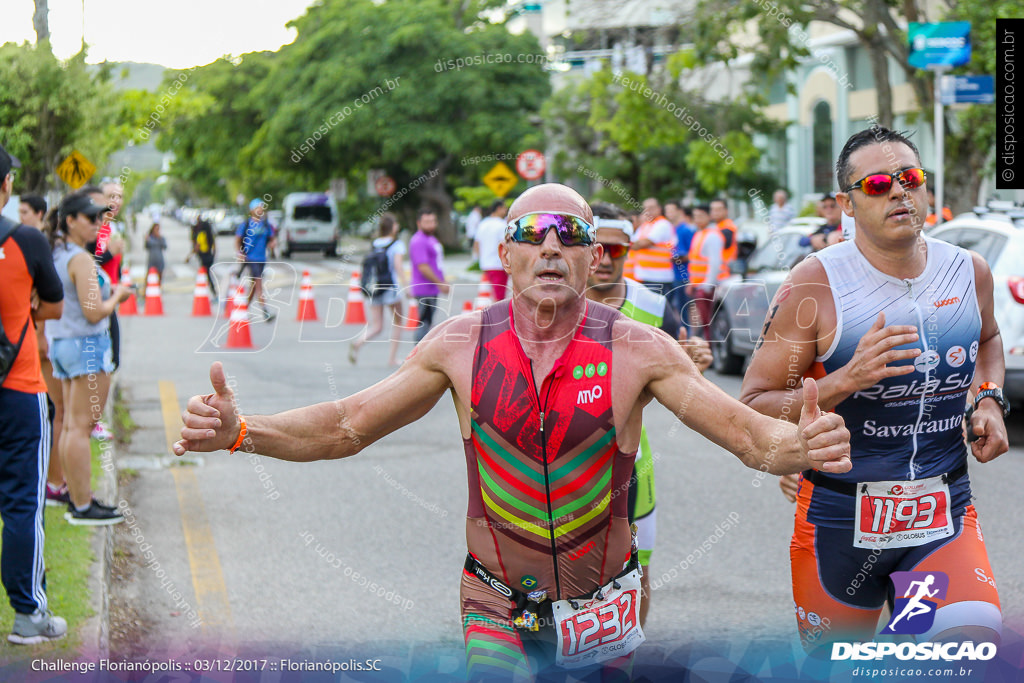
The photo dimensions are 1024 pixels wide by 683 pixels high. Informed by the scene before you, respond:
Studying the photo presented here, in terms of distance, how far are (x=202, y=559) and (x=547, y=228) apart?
13.8 feet

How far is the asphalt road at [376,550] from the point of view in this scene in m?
5.23

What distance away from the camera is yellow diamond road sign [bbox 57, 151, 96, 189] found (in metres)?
12.2

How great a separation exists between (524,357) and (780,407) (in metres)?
0.96

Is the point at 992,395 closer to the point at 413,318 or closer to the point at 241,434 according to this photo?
the point at 241,434

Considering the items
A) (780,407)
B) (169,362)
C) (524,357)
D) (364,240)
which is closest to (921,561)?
(780,407)

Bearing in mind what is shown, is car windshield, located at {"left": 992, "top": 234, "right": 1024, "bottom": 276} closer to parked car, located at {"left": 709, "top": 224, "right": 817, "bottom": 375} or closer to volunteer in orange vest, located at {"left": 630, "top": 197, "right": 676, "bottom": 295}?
parked car, located at {"left": 709, "top": 224, "right": 817, "bottom": 375}

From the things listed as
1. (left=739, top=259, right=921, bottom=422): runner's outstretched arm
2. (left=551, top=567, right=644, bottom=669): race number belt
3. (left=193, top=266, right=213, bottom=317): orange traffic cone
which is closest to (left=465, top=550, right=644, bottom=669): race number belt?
(left=551, top=567, right=644, bottom=669): race number belt

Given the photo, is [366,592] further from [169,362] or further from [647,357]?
[169,362]

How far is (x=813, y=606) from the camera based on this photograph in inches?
144

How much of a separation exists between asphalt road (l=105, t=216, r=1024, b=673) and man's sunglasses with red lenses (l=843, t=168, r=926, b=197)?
1.45 meters

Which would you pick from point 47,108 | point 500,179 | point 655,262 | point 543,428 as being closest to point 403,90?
point 500,179

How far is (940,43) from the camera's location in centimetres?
1474

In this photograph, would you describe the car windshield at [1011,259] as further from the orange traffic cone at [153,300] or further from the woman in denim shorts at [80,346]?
the orange traffic cone at [153,300]

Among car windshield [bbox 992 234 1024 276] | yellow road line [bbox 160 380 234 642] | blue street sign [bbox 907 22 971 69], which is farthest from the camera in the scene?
blue street sign [bbox 907 22 971 69]
